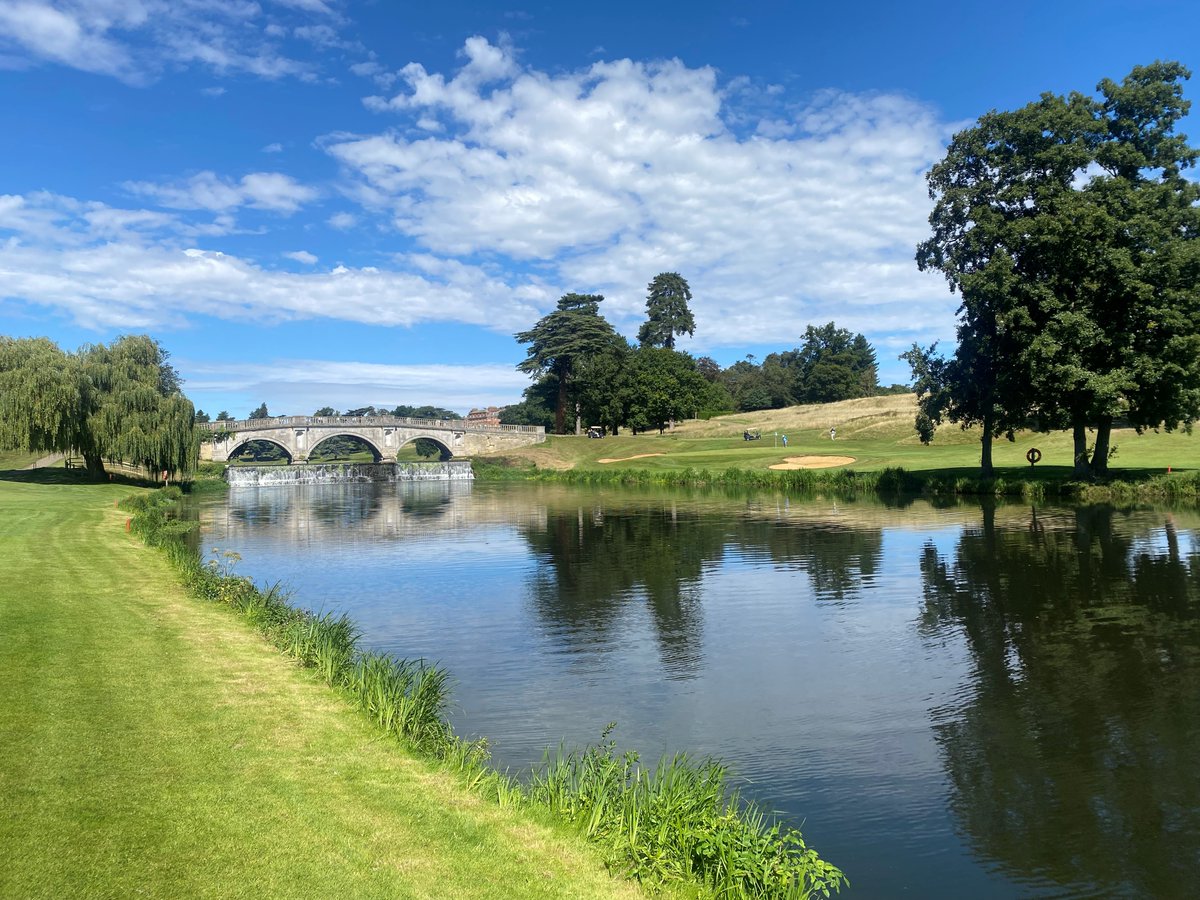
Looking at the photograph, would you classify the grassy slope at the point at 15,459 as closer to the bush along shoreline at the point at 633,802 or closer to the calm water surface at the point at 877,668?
the calm water surface at the point at 877,668

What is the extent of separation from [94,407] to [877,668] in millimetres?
48390

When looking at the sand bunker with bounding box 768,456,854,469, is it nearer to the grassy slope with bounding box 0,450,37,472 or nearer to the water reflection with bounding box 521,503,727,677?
the water reflection with bounding box 521,503,727,677

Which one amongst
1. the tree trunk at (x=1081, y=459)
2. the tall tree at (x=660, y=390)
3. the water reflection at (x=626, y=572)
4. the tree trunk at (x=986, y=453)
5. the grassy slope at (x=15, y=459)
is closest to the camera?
the water reflection at (x=626, y=572)

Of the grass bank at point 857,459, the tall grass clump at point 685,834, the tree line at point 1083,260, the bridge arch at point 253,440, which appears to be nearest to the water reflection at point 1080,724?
the tall grass clump at point 685,834

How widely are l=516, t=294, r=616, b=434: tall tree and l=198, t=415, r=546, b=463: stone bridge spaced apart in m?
10.4

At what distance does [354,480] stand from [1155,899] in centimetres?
8576

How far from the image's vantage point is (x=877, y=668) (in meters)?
14.0

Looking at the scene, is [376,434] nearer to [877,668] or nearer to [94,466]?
[94,466]

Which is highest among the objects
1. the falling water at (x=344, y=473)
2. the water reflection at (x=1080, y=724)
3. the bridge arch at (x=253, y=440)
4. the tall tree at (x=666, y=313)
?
the tall tree at (x=666, y=313)

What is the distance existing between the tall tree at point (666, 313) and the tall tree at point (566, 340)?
14696mm

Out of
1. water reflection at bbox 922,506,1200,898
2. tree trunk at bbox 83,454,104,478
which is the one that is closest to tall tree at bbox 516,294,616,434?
tree trunk at bbox 83,454,104,478

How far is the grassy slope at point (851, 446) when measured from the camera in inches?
2103

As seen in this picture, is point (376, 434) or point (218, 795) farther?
point (376, 434)

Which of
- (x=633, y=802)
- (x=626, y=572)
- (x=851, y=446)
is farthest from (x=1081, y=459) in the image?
(x=633, y=802)
